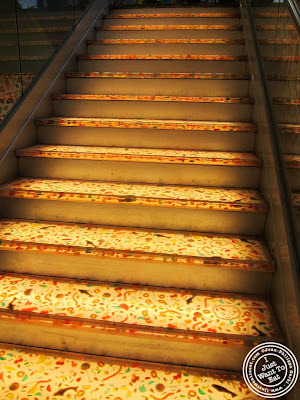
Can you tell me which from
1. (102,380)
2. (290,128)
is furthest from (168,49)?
(102,380)

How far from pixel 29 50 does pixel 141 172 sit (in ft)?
3.62

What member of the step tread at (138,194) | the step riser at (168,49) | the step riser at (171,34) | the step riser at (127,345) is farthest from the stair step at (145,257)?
the step riser at (171,34)

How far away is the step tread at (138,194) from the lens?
160 centimetres

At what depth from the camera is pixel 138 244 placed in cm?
153

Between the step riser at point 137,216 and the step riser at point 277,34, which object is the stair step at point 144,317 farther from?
the step riser at point 277,34

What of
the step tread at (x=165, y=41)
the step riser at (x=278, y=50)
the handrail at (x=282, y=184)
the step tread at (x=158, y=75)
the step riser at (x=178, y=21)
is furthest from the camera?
the step riser at (x=178, y=21)

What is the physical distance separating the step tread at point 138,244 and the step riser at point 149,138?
66 centimetres

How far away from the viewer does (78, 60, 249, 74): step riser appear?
8.50ft

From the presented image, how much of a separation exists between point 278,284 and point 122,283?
25.9 inches

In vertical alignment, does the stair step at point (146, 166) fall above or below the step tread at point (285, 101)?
below

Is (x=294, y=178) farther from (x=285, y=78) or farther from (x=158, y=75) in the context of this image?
(x=158, y=75)

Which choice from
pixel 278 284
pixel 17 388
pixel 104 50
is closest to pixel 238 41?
pixel 104 50

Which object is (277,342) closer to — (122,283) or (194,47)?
(122,283)

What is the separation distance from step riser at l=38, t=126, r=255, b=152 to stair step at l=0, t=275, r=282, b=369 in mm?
962
